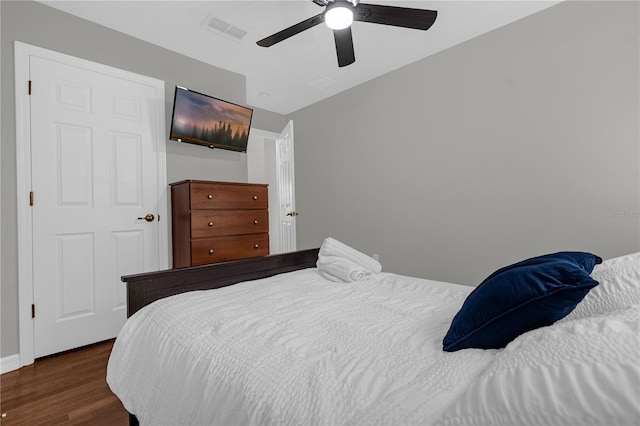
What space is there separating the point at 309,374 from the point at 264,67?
326cm

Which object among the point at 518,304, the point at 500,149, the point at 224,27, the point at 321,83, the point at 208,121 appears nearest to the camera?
the point at 518,304

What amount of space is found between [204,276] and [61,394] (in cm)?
111

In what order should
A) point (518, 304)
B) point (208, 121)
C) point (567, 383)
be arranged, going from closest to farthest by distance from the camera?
point (567, 383), point (518, 304), point (208, 121)

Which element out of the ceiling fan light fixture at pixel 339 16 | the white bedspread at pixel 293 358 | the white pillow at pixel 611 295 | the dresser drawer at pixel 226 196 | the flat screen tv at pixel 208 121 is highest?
the ceiling fan light fixture at pixel 339 16

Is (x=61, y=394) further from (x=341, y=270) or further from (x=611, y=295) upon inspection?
(x=611, y=295)

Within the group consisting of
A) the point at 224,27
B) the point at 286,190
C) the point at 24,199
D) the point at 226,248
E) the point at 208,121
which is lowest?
the point at 226,248

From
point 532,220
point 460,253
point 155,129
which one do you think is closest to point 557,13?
point 532,220

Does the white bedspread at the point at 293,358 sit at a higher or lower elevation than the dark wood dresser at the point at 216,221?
lower

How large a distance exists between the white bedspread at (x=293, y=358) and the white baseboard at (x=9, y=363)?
54.8 inches

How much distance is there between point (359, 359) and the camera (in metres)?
0.83

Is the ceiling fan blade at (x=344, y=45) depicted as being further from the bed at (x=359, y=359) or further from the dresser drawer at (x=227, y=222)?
the bed at (x=359, y=359)

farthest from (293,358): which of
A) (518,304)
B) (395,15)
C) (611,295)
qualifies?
(395,15)

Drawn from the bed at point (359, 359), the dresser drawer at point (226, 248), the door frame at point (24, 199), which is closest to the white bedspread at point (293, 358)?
Result: the bed at point (359, 359)

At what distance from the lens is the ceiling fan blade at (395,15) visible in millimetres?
1793
